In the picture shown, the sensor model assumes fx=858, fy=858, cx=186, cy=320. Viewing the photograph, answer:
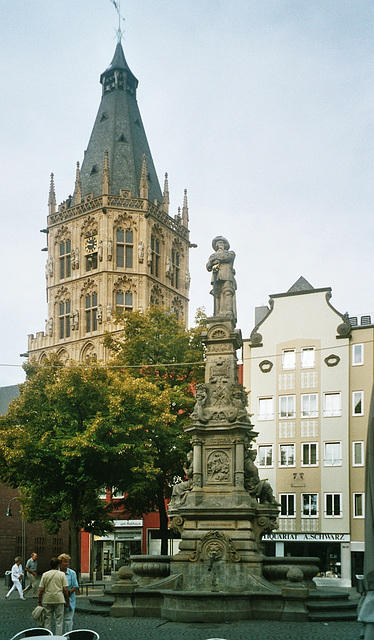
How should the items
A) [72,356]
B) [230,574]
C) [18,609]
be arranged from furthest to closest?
[72,356] < [18,609] < [230,574]

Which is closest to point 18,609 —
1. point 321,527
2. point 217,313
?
point 217,313

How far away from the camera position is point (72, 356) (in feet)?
297

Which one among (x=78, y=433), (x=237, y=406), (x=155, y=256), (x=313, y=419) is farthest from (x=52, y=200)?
(x=237, y=406)

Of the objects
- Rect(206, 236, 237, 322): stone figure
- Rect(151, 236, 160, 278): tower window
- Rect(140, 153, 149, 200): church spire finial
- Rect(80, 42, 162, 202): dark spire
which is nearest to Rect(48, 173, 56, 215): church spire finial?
Rect(80, 42, 162, 202): dark spire

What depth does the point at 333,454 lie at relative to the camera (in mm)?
47875

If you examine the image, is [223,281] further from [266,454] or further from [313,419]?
[266,454]

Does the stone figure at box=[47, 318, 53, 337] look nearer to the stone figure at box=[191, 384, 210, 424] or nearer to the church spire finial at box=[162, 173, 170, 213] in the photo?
the church spire finial at box=[162, 173, 170, 213]

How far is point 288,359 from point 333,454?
6287 millimetres

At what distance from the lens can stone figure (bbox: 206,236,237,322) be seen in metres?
23.7

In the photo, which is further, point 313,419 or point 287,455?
point 287,455

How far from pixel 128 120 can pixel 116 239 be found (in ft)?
60.2

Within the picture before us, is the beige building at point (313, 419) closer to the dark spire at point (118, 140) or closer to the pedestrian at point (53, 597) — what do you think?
the pedestrian at point (53, 597)

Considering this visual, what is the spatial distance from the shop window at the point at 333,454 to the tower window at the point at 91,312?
46690mm

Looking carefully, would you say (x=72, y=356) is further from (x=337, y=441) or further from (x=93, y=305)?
(x=337, y=441)
